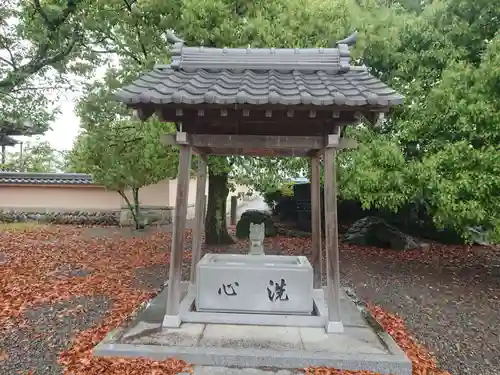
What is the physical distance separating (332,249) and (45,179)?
18268 millimetres

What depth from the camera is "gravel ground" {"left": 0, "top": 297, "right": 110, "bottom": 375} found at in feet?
14.3

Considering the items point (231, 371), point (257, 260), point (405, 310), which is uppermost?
point (257, 260)

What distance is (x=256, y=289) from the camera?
17.6ft

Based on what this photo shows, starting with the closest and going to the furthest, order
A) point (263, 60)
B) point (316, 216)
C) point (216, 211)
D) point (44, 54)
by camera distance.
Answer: point (263, 60) → point (316, 216) → point (44, 54) → point (216, 211)

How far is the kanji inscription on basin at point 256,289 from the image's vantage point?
534 cm

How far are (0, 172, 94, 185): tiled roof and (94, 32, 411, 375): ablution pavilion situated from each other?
Answer: 1492 centimetres

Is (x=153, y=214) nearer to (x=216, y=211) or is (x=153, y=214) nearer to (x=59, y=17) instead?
(x=216, y=211)

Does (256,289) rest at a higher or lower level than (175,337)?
higher

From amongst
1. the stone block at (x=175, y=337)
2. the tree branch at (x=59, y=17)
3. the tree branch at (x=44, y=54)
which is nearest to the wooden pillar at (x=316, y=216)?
the stone block at (x=175, y=337)

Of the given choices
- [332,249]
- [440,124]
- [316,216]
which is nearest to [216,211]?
[316,216]

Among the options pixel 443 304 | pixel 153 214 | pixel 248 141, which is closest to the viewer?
pixel 248 141

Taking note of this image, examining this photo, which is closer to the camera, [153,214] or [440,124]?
[440,124]

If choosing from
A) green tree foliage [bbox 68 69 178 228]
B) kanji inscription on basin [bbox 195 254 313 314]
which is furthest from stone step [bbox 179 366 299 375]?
green tree foliage [bbox 68 69 178 228]

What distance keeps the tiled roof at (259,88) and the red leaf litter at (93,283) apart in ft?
9.89
